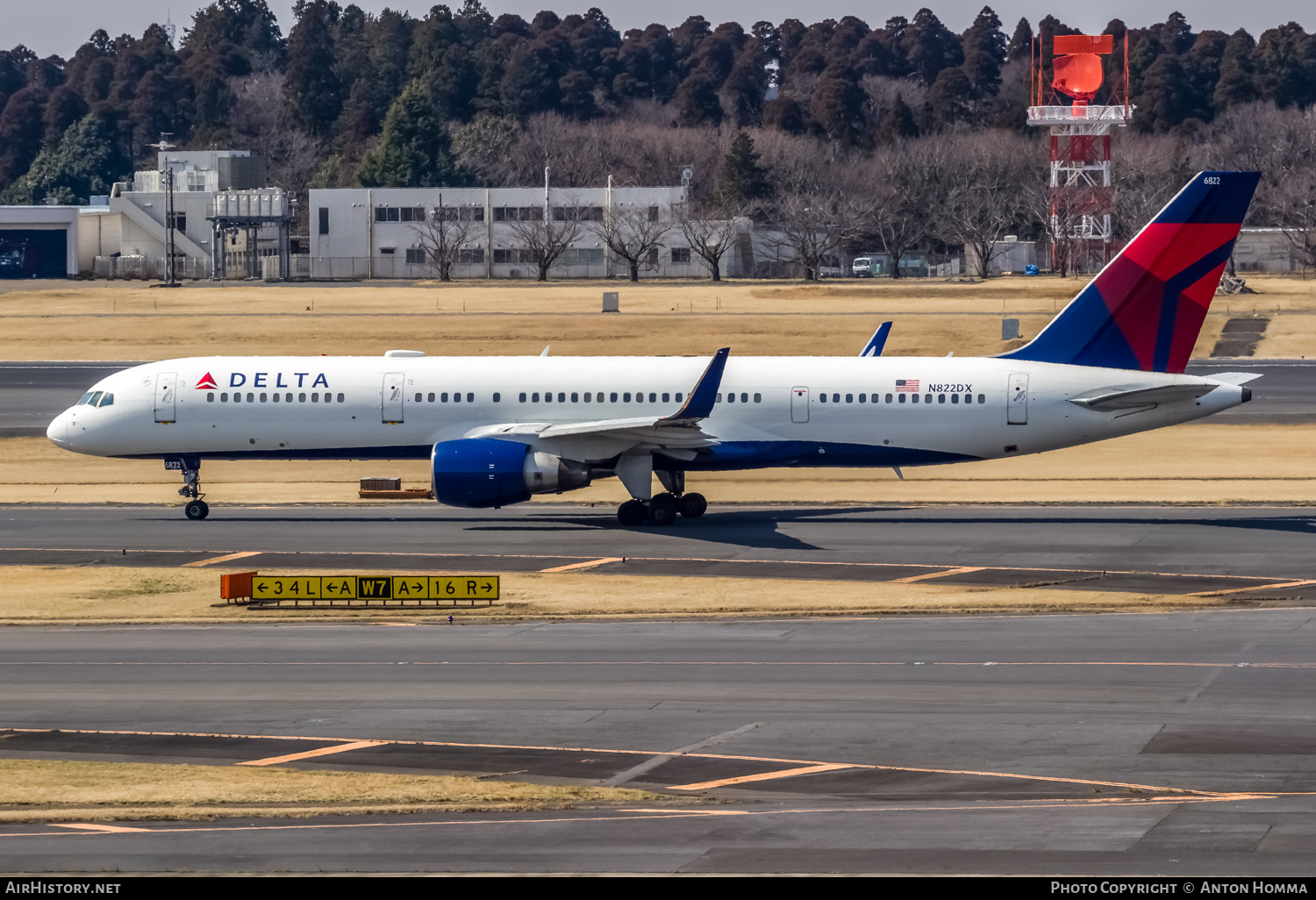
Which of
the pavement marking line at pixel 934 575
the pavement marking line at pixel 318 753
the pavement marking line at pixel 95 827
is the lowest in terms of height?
the pavement marking line at pixel 318 753

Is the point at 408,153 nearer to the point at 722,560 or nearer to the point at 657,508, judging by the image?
the point at 657,508

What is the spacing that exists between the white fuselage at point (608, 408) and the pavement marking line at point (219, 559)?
572 centimetres

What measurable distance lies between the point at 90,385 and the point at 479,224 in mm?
80573

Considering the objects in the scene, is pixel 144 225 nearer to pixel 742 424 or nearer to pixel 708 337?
pixel 708 337

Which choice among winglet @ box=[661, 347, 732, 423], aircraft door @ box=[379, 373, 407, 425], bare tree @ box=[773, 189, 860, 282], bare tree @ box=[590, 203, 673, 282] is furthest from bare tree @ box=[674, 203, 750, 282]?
winglet @ box=[661, 347, 732, 423]

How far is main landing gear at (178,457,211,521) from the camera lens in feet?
163

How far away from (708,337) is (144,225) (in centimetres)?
8585

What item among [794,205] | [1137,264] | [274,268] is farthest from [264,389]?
[794,205]

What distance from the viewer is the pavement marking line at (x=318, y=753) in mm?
23438

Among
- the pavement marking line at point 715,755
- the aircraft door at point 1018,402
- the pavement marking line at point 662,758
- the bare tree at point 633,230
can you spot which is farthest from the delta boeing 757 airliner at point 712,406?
the bare tree at point 633,230

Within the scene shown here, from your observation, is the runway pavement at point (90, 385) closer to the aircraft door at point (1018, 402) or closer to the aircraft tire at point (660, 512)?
the aircraft door at point (1018, 402)

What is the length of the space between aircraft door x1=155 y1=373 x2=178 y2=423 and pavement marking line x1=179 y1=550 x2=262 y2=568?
22.8 ft

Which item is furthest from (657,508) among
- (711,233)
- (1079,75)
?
(1079,75)
